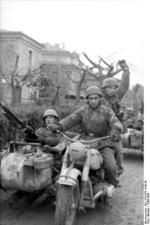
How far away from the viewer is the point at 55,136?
Result: 4.46 metres

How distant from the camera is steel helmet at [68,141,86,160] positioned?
3643mm

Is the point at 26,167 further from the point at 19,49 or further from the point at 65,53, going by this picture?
the point at 65,53

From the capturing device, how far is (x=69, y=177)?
3.45 meters

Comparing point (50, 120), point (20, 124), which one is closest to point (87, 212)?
point (50, 120)

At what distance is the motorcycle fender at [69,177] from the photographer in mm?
3389

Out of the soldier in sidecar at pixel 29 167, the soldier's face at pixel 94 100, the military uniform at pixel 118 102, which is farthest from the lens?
the military uniform at pixel 118 102

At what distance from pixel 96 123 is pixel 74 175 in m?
1.13

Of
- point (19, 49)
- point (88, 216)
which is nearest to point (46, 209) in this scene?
point (88, 216)

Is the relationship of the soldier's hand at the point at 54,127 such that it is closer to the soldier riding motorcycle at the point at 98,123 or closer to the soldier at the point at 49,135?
the soldier riding motorcycle at the point at 98,123

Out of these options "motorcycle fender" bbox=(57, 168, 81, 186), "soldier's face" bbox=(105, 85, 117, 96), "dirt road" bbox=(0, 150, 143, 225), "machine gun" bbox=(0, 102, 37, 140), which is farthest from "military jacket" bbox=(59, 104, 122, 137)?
"dirt road" bbox=(0, 150, 143, 225)

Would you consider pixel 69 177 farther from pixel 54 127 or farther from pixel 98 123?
pixel 98 123

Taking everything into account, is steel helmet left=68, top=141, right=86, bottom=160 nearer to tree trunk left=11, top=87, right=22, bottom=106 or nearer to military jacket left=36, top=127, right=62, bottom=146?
military jacket left=36, top=127, right=62, bottom=146

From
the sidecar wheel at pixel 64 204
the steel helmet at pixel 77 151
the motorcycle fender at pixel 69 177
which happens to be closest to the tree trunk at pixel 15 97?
the steel helmet at pixel 77 151

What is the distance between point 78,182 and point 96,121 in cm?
112
